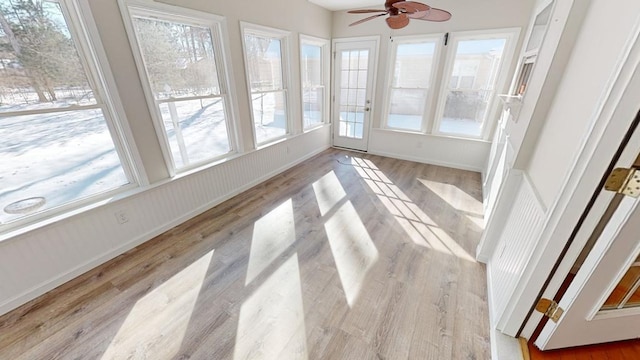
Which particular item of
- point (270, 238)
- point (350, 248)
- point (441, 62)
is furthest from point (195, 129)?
point (441, 62)

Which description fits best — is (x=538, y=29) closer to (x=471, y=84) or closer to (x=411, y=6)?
(x=471, y=84)

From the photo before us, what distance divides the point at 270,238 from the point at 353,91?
3.53m

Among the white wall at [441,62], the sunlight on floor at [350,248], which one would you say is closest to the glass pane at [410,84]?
the white wall at [441,62]

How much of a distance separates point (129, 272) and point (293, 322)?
1531 millimetres

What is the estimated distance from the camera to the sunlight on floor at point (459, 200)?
113 inches

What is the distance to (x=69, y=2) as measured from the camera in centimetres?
168

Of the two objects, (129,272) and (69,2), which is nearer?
(69,2)

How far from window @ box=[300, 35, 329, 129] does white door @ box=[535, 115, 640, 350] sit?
3.82m

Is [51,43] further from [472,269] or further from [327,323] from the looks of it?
[472,269]

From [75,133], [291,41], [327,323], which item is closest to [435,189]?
[327,323]

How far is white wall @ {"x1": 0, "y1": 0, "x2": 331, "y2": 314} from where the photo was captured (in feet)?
5.85

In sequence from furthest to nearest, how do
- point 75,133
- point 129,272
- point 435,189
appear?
point 435,189
point 129,272
point 75,133

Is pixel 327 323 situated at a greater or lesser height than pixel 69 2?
lesser

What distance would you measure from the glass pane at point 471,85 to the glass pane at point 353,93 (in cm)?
149
